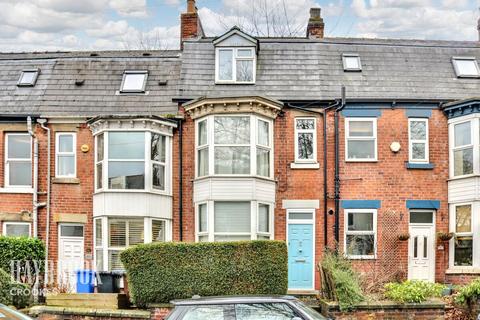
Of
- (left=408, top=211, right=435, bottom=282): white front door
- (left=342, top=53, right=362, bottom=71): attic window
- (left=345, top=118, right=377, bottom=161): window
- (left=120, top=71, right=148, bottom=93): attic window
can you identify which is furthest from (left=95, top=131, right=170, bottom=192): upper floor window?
(left=408, top=211, right=435, bottom=282): white front door

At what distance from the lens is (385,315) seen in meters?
14.0

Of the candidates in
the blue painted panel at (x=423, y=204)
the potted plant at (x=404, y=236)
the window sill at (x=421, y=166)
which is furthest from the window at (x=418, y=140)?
the potted plant at (x=404, y=236)

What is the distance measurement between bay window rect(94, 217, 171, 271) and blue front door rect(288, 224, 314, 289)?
4.61 m

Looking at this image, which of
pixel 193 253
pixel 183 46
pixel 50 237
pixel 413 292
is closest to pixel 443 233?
pixel 413 292

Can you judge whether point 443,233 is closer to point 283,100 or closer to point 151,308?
point 283,100

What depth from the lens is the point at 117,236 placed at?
20.4 metres

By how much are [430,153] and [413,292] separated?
8157 mm

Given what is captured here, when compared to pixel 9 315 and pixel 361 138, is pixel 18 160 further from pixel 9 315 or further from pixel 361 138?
pixel 9 315

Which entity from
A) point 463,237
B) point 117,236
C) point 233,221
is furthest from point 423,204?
point 117,236

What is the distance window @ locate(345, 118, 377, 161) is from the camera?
21156mm

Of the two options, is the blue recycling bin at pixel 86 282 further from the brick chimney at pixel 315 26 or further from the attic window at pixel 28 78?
the brick chimney at pixel 315 26

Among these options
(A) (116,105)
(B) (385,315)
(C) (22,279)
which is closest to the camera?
(B) (385,315)

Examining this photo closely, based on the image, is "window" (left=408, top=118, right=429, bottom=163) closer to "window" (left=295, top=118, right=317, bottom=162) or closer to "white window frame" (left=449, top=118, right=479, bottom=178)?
"white window frame" (left=449, top=118, right=479, bottom=178)

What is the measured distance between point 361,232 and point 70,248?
387 inches
